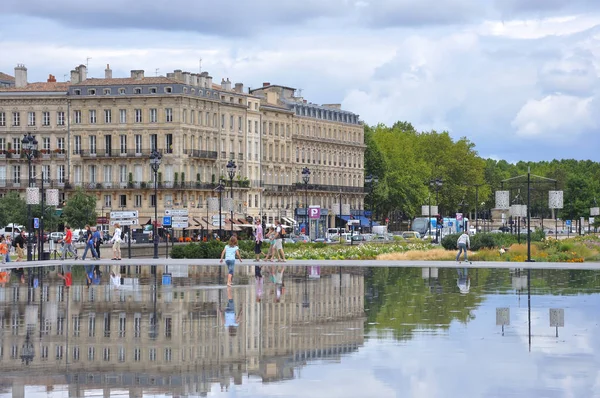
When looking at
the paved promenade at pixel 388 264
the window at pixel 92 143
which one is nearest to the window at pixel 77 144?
the window at pixel 92 143

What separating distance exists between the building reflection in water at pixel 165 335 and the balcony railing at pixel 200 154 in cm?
8207

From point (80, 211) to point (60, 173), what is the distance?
1083 centimetres

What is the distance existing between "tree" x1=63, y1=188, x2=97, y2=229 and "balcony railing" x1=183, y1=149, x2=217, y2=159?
38.4 ft

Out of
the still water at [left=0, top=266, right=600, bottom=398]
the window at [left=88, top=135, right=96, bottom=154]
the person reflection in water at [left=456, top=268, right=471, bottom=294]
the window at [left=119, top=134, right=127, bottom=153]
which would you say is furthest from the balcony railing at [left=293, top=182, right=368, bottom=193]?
the still water at [left=0, top=266, right=600, bottom=398]

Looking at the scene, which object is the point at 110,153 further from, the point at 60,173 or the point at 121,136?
the point at 60,173

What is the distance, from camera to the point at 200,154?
11662 centimetres

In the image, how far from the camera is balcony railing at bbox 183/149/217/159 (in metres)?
115

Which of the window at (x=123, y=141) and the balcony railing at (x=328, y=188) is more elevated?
the window at (x=123, y=141)

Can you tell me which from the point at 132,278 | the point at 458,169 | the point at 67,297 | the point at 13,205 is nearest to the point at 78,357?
the point at 67,297

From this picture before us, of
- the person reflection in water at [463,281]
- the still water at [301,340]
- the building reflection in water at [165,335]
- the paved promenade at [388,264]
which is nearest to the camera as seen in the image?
the still water at [301,340]

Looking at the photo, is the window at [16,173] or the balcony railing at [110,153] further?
the window at [16,173]

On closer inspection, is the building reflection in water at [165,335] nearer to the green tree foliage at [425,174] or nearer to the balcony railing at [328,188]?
the balcony railing at [328,188]

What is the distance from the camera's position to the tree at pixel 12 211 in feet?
346

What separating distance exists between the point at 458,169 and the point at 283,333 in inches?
5825
